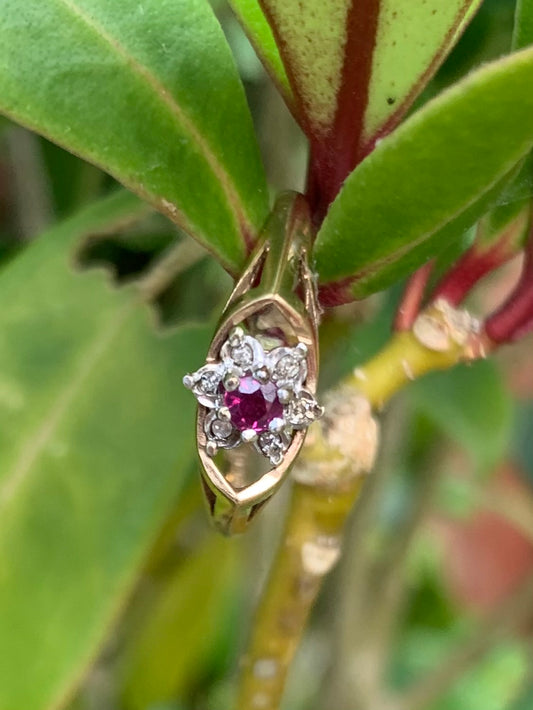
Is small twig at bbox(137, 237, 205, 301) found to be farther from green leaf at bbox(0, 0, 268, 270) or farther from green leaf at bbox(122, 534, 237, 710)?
green leaf at bbox(122, 534, 237, 710)

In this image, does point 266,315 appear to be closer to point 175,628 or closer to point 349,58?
point 349,58

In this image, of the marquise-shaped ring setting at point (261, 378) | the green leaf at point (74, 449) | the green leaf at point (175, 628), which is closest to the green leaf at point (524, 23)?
the marquise-shaped ring setting at point (261, 378)

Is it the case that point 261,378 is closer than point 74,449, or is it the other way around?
point 261,378

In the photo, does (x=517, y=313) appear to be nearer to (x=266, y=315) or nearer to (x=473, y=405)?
(x=266, y=315)

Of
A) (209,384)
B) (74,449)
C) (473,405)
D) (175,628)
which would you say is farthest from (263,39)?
(175,628)

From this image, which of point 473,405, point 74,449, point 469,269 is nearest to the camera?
point 469,269

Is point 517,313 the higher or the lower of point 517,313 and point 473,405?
the higher

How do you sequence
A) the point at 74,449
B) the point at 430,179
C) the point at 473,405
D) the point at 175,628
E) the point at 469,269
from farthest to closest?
the point at 175,628 → the point at 473,405 → the point at 74,449 → the point at 469,269 → the point at 430,179

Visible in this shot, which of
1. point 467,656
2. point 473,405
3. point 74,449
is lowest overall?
point 467,656
